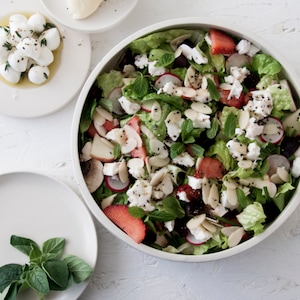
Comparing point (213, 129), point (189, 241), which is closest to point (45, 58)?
point (213, 129)

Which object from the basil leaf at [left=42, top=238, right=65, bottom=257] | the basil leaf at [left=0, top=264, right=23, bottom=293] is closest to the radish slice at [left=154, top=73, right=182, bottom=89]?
the basil leaf at [left=42, top=238, right=65, bottom=257]

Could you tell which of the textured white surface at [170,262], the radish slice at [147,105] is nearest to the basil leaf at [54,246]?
the textured white surface at [170,262]

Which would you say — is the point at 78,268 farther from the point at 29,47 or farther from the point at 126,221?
the point at 29,47

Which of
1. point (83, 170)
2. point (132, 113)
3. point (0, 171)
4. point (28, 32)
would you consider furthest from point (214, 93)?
point (0, 171)

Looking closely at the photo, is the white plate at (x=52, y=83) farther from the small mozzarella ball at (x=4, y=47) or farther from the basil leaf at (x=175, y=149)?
the basil leaf at (x=175, y=149)

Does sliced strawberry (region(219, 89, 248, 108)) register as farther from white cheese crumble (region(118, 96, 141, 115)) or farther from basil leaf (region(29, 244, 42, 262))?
basil leaf (region(29, 244, 42, 262))

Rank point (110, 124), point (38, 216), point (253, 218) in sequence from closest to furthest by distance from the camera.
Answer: point (253, 218)
point (110, 124)
point (38, 216)
